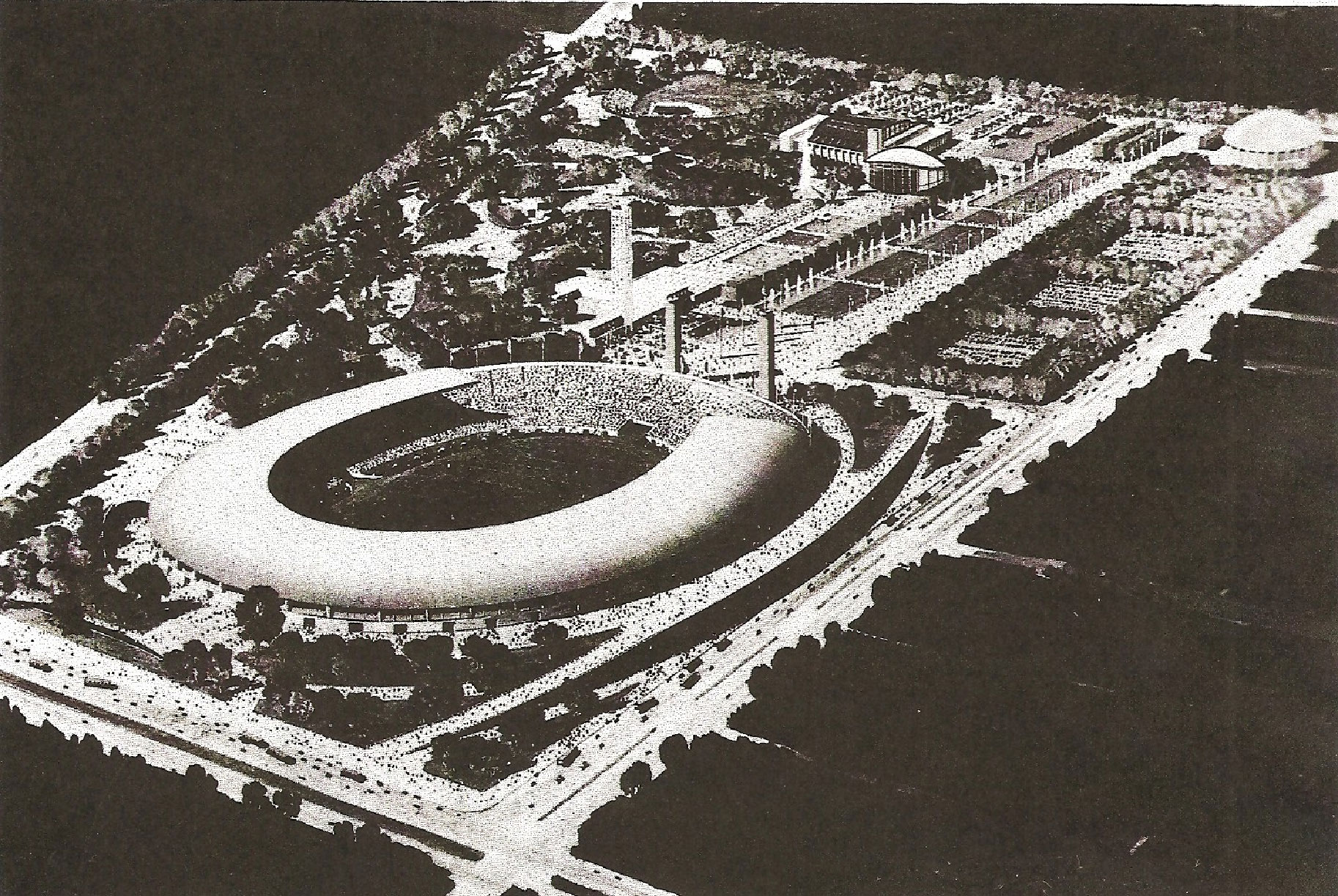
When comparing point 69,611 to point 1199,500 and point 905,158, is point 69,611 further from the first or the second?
point 905,158

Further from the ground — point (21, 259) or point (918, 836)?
point (21, 259)

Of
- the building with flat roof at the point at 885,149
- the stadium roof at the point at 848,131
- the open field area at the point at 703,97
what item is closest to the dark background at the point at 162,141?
the open field area at the point at 703,97

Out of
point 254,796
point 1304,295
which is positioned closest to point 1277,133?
point 1304,295

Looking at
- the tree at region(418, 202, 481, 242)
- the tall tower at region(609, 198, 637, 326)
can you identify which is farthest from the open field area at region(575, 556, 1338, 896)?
the tree at region(418, 202, 481, 242)

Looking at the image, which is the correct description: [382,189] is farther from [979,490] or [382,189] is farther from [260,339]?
[979,490]

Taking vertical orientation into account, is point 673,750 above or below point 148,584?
below

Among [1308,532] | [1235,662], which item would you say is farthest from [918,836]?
[1308,532]
